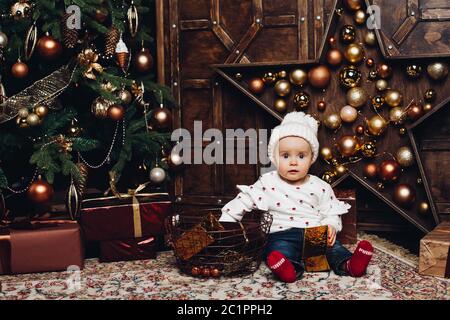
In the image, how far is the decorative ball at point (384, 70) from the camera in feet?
11.2

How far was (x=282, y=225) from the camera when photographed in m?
3.03

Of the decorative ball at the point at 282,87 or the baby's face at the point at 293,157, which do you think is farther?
the decorative ball at the point at 282,87

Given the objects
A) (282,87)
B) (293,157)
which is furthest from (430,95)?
(293,157)

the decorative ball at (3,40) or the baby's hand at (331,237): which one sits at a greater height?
the decorative ball at (3,40)

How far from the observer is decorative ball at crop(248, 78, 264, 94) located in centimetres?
356

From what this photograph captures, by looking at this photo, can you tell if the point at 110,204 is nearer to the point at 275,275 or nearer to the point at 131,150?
the point at 131,150

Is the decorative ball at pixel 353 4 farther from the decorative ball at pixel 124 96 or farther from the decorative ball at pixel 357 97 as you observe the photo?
the decorative ball at pixel 124 96

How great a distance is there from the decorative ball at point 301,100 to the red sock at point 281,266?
1209 mm

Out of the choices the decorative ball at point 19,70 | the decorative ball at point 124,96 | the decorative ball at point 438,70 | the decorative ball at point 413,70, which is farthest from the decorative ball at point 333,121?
the decorative ball at point 19,70

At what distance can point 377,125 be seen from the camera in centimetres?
343

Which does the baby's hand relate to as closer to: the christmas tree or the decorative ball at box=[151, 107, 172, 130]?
the christmas tree

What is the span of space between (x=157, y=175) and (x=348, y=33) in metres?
1.48
